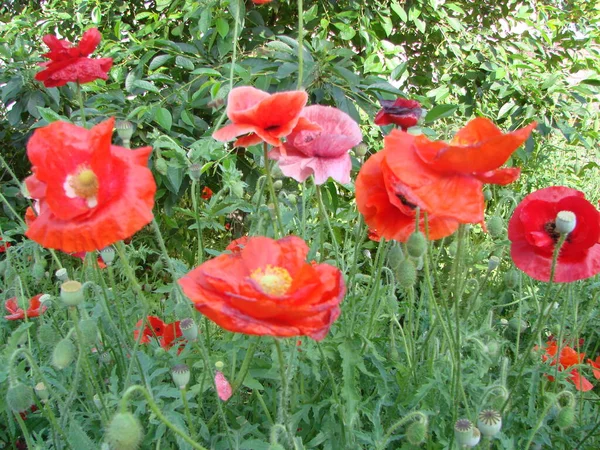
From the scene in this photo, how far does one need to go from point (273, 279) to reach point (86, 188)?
337 mm

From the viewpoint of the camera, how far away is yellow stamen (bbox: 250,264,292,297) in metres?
0.98

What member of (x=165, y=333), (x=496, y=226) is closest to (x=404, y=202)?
(x=496, y=226)

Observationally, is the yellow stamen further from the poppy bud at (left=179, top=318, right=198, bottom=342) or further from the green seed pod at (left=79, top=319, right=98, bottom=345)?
the green seed pod at (left=79, top=319, right=98, bottom=345)

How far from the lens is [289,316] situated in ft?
2.79

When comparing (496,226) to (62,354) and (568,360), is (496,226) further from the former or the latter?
(62,354)

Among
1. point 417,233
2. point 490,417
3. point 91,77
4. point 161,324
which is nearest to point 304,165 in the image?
point 417,233

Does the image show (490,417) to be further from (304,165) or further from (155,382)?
(155,382)

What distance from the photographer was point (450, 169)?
39.7 inches

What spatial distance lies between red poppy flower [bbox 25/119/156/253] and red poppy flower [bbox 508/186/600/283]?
33.0 inches

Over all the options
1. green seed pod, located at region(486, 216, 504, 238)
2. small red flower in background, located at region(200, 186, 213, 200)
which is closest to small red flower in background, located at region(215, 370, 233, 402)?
green seed pod, located at region(486, 216, 504, 238)

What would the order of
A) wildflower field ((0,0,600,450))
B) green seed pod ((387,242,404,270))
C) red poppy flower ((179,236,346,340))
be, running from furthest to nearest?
1. green seed pod ((387,242,404,270))
2. wildflower field ((0,0,600,450))
3. red poppy flower ((179,236,346,340))

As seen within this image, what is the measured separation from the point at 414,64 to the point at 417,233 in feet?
9.42

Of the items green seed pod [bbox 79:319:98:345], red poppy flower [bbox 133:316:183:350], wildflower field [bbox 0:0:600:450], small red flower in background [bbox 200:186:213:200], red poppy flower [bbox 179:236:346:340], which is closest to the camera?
red poppy flower [bbox 179:236:346:340]

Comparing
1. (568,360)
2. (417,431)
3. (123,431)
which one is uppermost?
(123,431)
